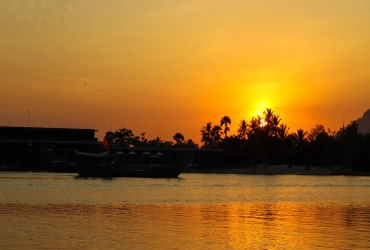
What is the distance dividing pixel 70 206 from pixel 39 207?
2525 mm

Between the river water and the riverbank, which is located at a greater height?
the riverbank

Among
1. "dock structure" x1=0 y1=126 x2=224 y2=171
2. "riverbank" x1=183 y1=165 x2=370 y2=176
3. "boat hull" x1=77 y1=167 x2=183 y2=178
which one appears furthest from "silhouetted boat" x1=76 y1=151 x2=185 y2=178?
"riverbank" x1=183 y1=165 x2=370 y2=176

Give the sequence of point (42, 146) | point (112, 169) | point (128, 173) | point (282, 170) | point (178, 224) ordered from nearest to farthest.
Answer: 1. point (178, 224)
2. point (112, 169)
3. point (128, 173)
4. point (42, 146)
5. point (282, 170)

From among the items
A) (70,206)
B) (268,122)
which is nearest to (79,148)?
(268,122)

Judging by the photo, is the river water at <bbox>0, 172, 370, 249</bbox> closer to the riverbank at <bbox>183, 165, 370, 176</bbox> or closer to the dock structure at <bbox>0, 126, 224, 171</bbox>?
the dock structure at <bbox>0, 126, 224, 171</bbox>

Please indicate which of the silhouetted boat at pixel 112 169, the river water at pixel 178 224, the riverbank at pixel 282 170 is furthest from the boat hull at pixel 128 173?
the river water at pixel 178 224

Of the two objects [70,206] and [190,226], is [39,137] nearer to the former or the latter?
[70,206]

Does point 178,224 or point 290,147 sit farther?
point 290,147

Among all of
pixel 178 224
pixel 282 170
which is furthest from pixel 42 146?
pixel 178 224

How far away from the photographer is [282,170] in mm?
159375

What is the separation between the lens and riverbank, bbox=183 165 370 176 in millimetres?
153625

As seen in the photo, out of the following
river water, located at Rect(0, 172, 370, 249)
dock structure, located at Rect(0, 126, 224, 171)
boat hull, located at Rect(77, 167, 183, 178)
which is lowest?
river water, located at Rect(0, 172, 370, 249)

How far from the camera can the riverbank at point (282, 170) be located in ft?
504

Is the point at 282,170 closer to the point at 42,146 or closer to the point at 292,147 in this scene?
the point at 292,147
